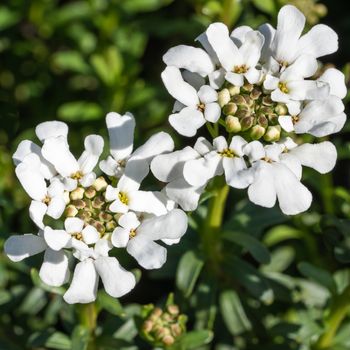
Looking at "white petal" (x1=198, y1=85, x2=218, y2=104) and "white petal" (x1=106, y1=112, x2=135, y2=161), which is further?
"white petal" (x1=106, y1=112, x2=135, y2=161)

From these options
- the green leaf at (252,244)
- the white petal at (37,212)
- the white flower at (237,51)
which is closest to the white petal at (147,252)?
the white petal at (37,212)

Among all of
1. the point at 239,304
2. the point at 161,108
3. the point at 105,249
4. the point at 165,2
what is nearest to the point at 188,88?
the point at 105,249

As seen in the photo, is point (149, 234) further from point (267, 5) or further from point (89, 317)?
point (267, 5)

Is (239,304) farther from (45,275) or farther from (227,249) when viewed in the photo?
(45,275)

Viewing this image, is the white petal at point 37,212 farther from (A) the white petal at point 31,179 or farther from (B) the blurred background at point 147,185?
(B) the blurred background at point 147,185

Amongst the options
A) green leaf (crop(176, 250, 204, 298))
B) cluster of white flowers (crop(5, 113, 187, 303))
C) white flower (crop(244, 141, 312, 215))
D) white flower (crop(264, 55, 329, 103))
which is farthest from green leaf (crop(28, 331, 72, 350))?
white flower (crop(264, 55, 329, 103))

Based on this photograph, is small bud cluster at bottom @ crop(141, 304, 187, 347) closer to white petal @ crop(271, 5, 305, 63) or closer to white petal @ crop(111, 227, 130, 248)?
white petal @ crop(111, 227, 130, 248)
